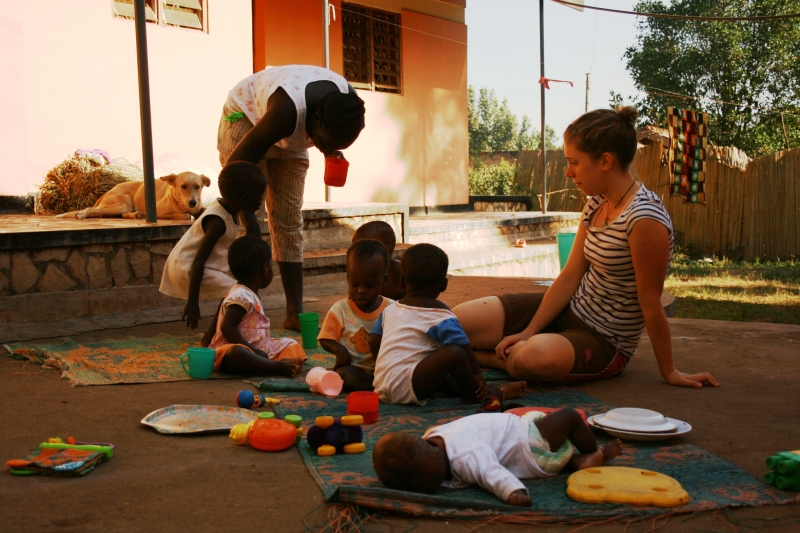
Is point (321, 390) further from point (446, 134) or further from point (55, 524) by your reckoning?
point (446, 134)

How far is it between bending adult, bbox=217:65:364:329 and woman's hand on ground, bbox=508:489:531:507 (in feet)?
8.14

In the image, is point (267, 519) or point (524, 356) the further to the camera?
point (524, 356)

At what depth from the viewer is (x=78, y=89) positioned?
7918 mm

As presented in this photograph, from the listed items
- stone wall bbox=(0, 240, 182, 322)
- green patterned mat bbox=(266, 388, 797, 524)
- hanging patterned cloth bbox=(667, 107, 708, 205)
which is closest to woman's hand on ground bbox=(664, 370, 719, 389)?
green patterned mat bbox=(266, 388, 797, 524)

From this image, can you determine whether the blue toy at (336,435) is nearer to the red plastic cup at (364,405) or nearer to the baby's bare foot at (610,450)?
the red plastic cup at (364,405)

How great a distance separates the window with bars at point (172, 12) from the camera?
8.38 meters

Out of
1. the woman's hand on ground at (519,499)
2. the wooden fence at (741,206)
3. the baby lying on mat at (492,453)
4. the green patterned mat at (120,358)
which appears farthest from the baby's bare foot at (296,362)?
the wooden fence at (741,206)

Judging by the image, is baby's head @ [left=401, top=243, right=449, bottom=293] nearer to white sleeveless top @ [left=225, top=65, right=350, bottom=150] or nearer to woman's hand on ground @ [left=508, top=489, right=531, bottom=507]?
woman's hand on ground @ [left=508, top=489, right=531, bottom=507]

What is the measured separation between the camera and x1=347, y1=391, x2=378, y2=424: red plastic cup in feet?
9.51

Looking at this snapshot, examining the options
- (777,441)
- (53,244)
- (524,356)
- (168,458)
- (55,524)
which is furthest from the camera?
(53,244)

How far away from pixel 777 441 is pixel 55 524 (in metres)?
2.41

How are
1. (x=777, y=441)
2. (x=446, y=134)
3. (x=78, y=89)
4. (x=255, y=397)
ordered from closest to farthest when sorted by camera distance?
(x=777, y=441) < (x=255, y=397) < (x=78, y=89) < (x=446, y=134)

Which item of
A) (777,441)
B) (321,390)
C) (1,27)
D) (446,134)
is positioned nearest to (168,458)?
(321,390)

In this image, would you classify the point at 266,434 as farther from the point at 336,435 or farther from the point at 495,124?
the point at 495,124
